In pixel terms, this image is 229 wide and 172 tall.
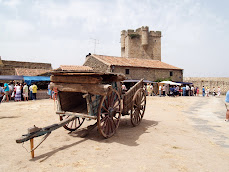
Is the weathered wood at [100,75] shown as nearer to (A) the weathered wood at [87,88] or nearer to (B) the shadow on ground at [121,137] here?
(A) the weathered wood at [87,88]

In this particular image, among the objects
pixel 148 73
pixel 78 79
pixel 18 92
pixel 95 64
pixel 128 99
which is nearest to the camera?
pixel 78 79

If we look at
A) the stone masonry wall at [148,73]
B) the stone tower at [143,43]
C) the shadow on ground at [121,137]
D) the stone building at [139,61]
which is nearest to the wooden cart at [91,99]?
the shadow on ground at [121,137]

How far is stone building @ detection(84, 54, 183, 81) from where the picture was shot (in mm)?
21297

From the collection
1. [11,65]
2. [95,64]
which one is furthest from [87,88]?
[11,65]

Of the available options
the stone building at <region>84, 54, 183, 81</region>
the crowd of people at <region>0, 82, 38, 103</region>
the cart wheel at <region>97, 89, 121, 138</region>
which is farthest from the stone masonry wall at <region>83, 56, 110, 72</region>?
the cart wheel at <region>97, 89, 121, 138</region>

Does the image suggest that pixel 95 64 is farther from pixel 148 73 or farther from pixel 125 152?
pixel 125 152

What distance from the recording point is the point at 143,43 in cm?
Answer: 3566

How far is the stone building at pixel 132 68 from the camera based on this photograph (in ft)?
69.9

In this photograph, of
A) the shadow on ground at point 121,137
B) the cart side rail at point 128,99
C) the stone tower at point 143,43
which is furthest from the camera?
the stone tower at point 143,43

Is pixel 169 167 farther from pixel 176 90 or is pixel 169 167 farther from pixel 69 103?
pixel 176 90

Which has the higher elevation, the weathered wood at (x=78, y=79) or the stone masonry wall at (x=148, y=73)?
the stone masonry wall at (x=148, y=73)

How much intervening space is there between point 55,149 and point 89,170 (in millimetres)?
1247

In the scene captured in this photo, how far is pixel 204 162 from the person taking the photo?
10.2 ft

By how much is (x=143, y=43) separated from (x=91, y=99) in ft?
112
